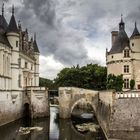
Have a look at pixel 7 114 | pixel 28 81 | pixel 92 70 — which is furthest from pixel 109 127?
pixel 92 70

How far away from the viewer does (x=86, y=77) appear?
207 ft

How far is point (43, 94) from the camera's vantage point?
46.6m

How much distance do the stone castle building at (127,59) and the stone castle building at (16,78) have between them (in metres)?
11.6

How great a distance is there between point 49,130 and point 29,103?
10988mm

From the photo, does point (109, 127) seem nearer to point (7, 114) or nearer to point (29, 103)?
point (7, 114)

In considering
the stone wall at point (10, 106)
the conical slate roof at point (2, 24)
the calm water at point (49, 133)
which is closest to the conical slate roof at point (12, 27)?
the conical slate roof at point (2, 24)

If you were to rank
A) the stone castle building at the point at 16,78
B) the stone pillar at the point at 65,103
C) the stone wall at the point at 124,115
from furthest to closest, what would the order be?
the stone pillar at the point at 65,103
the stone castle building at the point at 16,78
the stone wall at the point at 124,115

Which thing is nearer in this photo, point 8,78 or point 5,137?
point 5,137

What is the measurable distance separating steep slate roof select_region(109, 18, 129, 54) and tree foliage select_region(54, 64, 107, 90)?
1354cm

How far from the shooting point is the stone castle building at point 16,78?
37438 mm

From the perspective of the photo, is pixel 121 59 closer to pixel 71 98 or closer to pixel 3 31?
pixel 71 98

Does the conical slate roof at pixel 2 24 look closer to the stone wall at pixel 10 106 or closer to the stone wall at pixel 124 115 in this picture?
the stone wall at pixel 10 106

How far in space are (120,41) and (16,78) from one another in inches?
685

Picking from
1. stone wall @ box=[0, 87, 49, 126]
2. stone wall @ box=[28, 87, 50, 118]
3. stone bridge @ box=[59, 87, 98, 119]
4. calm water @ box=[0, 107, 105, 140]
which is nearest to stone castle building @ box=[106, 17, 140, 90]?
stone bridge @ box=[59, 87, 98, 119]
